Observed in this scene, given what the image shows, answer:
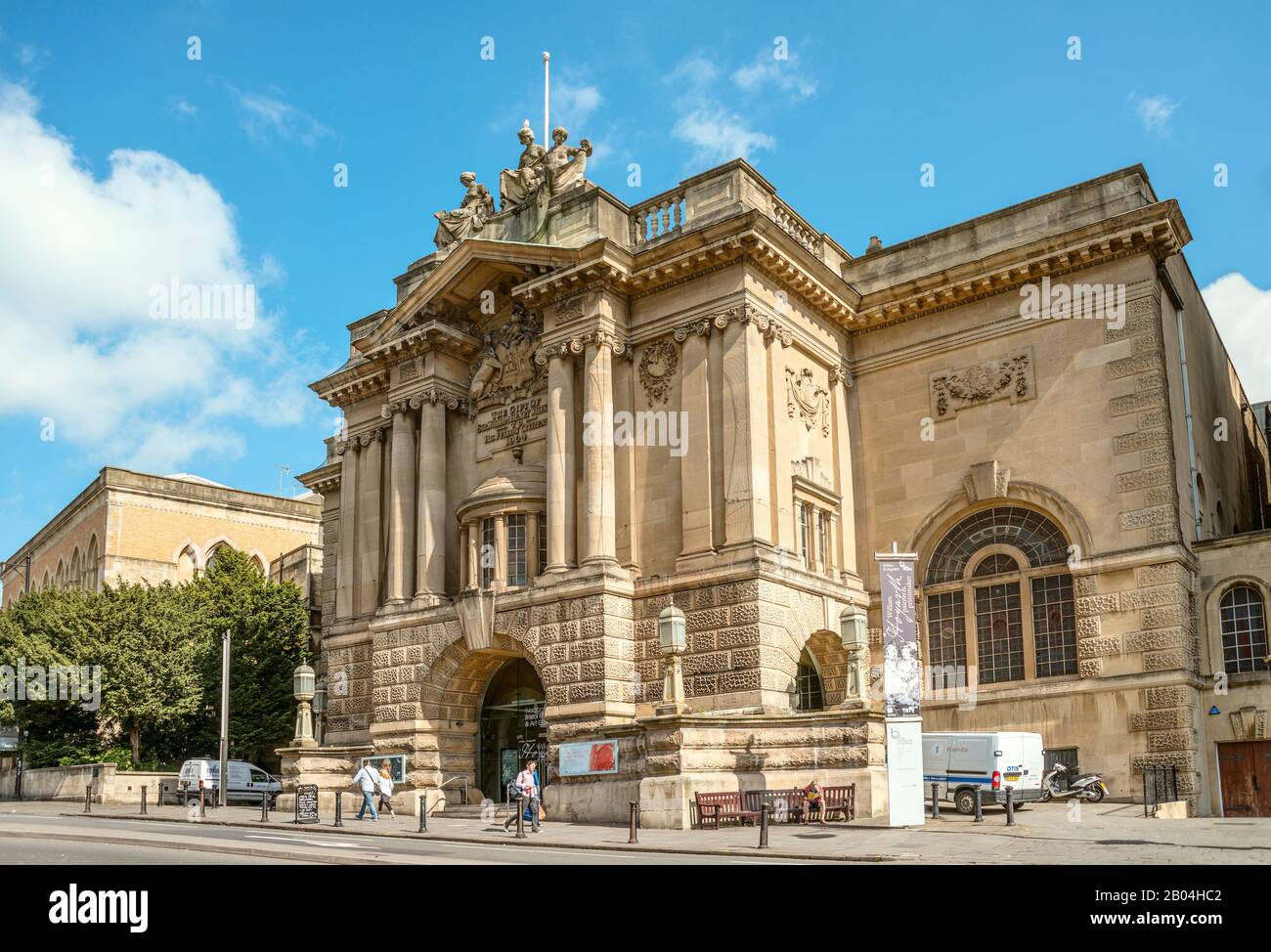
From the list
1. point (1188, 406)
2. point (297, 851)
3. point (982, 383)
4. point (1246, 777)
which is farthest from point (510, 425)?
point (1246, 777)

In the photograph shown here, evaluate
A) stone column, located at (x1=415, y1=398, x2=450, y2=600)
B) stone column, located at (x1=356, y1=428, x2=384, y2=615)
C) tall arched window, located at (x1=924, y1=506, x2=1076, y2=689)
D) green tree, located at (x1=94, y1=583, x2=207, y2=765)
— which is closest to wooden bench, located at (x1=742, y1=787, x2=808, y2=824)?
tall arched window, located at (x1=924, y1=506, x2=1076, y2=689)

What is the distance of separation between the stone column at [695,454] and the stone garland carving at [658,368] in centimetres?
51

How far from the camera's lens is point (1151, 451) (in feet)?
103

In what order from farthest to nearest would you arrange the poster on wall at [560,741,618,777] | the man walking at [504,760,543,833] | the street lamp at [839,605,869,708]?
the poster on wall at [560,741,618,777] → the street lamp at [839,605,869,708] → the man walking at [504,760,543,833]

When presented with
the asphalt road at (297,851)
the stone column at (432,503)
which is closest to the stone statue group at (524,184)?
the stone column at (432,503)

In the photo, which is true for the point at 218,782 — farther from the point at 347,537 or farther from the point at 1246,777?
the point at 1246,777

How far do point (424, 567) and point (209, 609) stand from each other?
15644 mm

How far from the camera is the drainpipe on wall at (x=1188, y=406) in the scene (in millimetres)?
32688

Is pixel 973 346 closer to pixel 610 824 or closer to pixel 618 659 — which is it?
pixel 618 659

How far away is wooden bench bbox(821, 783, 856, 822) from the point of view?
85.9 ft

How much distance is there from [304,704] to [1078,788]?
860 inches

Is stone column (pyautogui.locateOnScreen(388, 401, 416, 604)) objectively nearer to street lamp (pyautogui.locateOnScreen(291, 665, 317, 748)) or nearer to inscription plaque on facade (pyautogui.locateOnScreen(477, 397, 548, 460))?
inscription plaque on facade (pyautogui.locateOnScreen(477, 397, 548, 460))

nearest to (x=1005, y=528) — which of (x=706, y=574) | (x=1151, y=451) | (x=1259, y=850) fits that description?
(x=1151, y=451)
